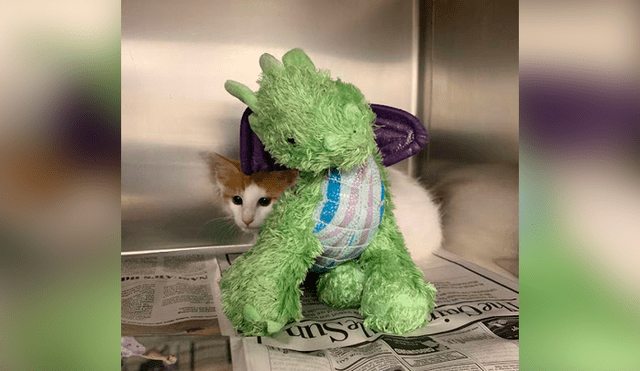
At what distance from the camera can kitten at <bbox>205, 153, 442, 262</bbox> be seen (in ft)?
3.57

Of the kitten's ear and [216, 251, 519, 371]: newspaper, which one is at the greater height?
the kitten's ear

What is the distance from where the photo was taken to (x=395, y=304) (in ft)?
2.23

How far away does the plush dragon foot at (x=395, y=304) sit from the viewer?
68 cm

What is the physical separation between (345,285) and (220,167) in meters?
0.51

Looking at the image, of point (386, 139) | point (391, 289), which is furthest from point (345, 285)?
point (386, 139)

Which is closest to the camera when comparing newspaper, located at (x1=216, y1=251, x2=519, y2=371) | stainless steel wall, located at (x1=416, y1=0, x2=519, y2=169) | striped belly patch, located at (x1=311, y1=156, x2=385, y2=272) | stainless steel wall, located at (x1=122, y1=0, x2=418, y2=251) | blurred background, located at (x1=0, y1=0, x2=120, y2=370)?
blurred background, located at (x1=0, y1=0, x2=120, y2=370)

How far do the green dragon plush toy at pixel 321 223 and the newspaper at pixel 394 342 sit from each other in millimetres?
24

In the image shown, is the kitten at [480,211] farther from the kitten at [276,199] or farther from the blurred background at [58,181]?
the blurred background at [58,181]

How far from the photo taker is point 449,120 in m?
1.23

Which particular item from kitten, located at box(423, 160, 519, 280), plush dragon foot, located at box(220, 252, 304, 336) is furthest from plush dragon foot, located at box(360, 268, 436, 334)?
kitten, located at box(423, 160, 519, 280)

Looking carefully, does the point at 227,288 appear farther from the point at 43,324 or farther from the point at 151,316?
the point at 43,324

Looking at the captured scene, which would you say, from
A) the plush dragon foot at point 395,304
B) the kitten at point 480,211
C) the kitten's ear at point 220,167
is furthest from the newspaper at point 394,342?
the kitten's ear at point 220,167

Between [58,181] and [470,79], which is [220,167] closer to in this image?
[470,79]

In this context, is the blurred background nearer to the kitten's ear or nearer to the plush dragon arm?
the plush dragon arm
